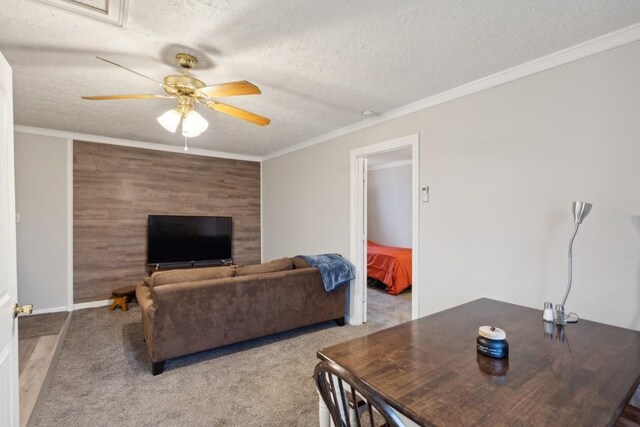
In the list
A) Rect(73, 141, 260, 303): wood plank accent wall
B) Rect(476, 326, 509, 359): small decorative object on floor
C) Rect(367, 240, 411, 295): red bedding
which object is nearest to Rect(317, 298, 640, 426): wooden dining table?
Rect(476, 326, 509, 359): small decorative object on floor

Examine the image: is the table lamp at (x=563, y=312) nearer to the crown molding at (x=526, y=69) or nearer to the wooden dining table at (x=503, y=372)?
the wooden dining table at (x=503, y=372)

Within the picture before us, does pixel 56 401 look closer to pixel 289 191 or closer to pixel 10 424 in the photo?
pixel 10 424

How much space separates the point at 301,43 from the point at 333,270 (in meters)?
2.32

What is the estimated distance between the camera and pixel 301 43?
1930 mm

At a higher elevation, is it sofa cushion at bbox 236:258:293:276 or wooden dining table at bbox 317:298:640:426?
sofa cushion at bbox 236:258:293:276

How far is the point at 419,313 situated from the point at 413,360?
1776 millimetres

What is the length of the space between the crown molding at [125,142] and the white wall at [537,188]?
3062 millimetres

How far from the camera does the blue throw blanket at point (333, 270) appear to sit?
336cm

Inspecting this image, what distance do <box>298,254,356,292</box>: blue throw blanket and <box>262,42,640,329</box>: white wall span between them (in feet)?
3.07

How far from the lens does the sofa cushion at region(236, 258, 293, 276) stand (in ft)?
9.62

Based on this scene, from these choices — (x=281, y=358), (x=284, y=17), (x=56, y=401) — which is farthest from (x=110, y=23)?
→ (x=281, y=358)

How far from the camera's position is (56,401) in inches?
84.4

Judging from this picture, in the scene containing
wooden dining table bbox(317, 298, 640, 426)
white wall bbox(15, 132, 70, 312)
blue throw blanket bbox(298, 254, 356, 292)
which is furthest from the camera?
white wall bbox(15, 132, 70, 312)

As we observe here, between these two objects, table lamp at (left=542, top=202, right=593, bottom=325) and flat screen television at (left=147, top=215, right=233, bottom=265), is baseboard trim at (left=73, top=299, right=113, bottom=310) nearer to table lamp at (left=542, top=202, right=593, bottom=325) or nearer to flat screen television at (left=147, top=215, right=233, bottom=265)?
flat screen television at (left=147, top=215, right=233, bottom=265)
